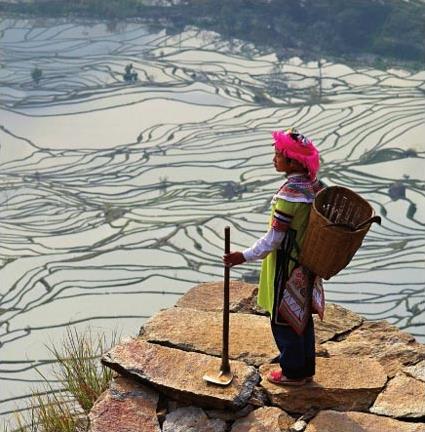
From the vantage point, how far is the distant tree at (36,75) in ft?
35.9

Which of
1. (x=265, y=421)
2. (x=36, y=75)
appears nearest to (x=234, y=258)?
(x=265, y=421)

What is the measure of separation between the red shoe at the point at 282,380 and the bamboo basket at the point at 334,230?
11.4 inches

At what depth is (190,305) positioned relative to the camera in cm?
268

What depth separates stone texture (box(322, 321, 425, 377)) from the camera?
2.24 m

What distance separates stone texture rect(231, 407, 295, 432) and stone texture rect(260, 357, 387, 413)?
Result: 0.04 meters

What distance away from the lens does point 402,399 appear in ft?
6.66

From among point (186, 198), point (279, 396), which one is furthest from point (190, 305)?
point (186, 198)

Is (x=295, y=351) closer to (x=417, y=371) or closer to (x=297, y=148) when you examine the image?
(x=417, y=371)

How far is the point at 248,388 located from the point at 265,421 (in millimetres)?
104

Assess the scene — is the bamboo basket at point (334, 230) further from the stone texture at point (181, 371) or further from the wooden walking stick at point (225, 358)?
the stone texture at point (181, 371)

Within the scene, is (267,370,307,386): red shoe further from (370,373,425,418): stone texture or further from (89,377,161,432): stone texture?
(89,377,161,432): stone texture

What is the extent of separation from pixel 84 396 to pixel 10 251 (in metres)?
4.61

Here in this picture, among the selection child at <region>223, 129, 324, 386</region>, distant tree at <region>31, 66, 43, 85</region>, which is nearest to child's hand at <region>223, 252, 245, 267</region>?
child at <region>223, 129, 324, 386</region>

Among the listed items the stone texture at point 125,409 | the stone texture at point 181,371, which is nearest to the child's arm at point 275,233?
the stone texture at point 181,371
